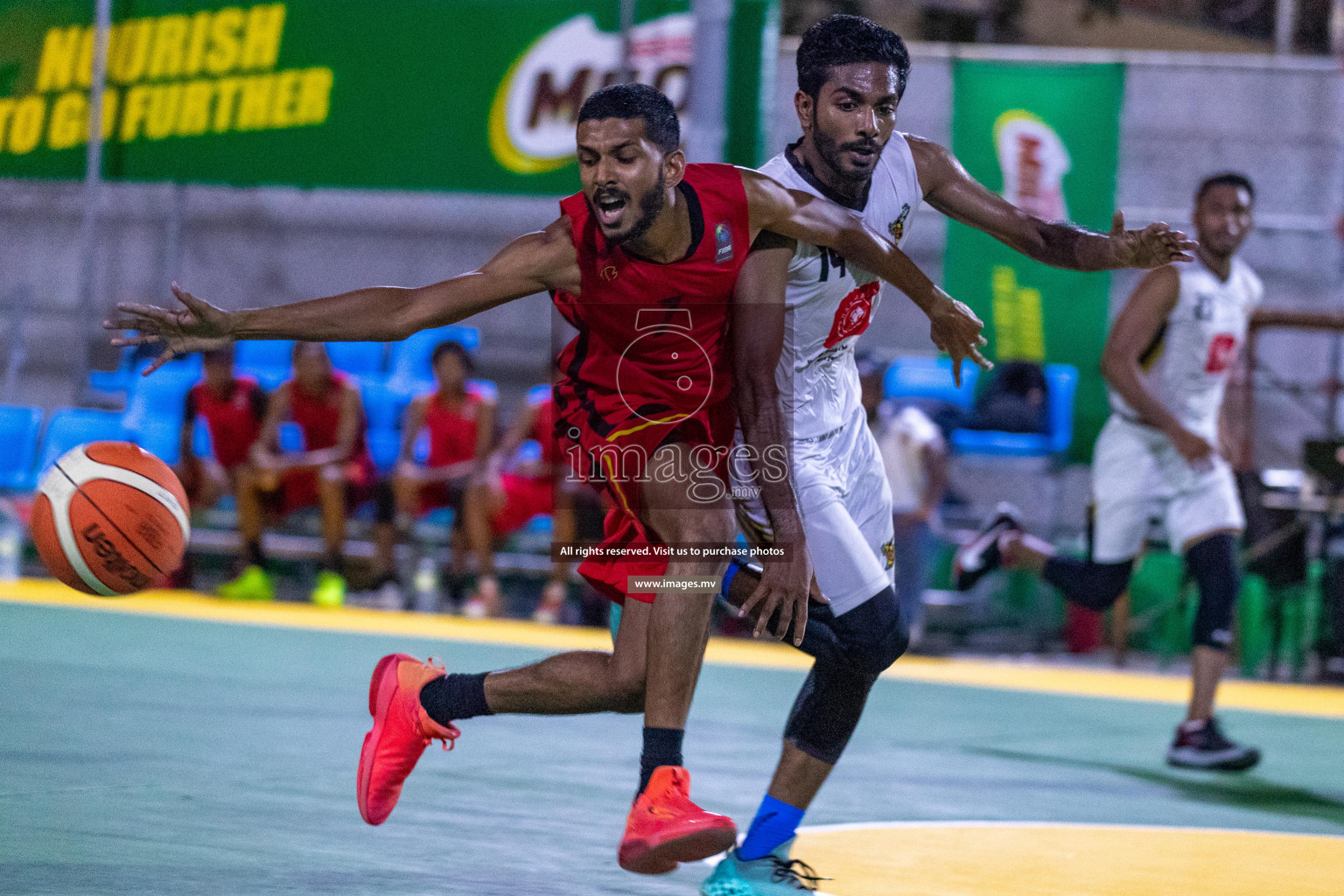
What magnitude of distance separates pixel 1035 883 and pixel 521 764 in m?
2.09

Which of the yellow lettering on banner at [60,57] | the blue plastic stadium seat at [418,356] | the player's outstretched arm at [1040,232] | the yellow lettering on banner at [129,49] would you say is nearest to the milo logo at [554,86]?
the blue plastic stadium seat at [418,356]

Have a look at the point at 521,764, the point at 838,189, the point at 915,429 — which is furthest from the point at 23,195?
the point at 838,189

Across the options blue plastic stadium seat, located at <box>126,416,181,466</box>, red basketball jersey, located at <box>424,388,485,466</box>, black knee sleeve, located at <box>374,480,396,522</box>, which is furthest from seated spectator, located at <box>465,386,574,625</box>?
blue plastic stadium seat, located at <box>126,416,181,466</box>

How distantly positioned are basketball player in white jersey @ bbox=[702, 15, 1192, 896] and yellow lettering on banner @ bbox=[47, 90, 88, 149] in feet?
28.8

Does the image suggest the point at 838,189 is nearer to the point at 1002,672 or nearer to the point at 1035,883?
the point at 1035,883

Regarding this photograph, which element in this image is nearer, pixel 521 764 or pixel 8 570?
pixel 521 764

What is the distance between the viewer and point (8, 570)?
12.0 m

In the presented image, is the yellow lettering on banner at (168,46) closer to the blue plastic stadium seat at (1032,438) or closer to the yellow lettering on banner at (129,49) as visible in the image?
the yellow lettering on banner at (129,49)

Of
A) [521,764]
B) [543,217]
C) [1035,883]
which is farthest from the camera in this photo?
[543,217]

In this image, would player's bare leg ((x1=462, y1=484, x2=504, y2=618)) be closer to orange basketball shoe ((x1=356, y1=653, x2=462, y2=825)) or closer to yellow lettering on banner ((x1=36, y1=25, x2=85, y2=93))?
yellow lettering on banner ((x1=36, y1=25, x2=85, y2=93))

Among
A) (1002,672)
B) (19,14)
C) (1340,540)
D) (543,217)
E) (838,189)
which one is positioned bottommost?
(1002,672)

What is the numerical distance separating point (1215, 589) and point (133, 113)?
325 inches

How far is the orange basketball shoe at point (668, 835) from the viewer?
3.62 m

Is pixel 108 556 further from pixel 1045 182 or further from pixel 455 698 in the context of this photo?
pixel 1045 182
